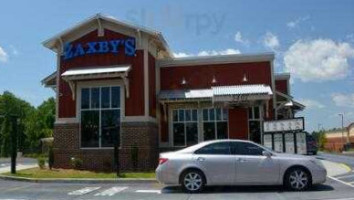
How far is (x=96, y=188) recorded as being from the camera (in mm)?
18516

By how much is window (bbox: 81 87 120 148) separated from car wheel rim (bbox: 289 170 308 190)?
39.1 ft

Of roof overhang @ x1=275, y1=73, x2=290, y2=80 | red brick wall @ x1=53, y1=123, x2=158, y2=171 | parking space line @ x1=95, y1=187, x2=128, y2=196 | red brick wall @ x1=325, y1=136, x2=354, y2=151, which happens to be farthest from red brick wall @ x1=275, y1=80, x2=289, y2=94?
red brick wall @ x1=325, y1=136, x2=354, y2=151

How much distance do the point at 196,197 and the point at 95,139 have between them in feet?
40.1

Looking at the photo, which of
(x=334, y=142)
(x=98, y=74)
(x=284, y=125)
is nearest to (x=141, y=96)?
(x=98, y=74)

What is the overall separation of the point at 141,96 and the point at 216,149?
10155 millimetres

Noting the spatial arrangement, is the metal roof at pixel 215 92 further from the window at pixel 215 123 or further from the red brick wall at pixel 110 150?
the red brick wall at pixel 110 150

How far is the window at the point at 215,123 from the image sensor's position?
2778 centimetres

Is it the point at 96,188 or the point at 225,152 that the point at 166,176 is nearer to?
the point at 225,152

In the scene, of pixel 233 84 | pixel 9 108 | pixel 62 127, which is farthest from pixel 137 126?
pixel 9 108

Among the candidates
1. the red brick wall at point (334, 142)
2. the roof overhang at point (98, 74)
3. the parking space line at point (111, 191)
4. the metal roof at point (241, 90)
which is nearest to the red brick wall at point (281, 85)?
the metal roof at point (241, 90)

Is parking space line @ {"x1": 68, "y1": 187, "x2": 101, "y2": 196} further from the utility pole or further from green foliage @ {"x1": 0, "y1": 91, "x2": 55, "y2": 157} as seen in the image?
green foliage @ {"x1": 0, "y1": 91, "x2": 55, "y2": 157}

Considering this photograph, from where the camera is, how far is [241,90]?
26.8 metres

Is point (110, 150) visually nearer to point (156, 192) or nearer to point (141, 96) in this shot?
point (141, 96)

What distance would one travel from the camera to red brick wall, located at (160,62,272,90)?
27.9m
